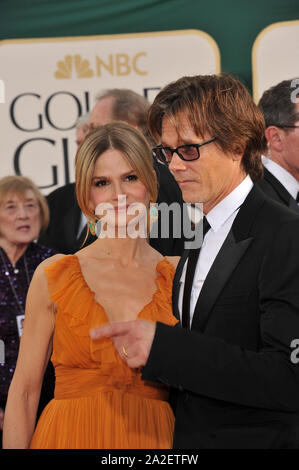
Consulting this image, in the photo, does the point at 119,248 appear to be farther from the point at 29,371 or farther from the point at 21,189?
the point at 21,189

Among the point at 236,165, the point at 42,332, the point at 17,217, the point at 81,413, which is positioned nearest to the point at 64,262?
the point at 42,332

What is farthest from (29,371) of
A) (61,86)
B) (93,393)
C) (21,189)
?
(61,86)

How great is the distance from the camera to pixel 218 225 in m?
1.90

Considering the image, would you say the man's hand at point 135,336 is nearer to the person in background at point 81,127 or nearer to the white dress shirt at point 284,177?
the white dress shirt at point 284,177

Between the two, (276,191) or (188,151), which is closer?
(188,151)

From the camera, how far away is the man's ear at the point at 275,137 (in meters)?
3.55

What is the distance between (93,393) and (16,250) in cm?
184

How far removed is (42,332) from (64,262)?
252 millimetres

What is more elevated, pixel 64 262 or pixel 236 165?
pixel 236 165

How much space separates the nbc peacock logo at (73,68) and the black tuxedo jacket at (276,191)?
73.3 inches

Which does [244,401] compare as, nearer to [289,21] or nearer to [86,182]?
[86,182]

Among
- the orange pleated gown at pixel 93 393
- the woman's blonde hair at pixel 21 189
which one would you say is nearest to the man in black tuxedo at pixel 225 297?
the orange pleated gown at pixel 93 393

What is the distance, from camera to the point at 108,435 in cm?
214

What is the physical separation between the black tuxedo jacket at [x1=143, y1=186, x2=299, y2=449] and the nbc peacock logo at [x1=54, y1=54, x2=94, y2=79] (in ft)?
9.92
